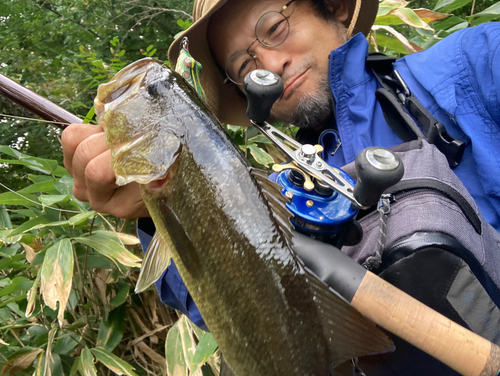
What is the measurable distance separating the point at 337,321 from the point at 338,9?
231cm

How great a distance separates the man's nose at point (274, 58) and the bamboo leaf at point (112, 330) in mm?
1853

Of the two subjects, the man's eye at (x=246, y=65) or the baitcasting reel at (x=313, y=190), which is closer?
the baitcasting reel at (x=313, y=190)

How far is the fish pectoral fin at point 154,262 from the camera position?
1.29m

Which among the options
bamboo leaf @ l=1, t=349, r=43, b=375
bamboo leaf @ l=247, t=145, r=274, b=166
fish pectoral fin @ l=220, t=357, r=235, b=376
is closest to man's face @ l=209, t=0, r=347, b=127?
bamboo leaf @ l=247, t=145, r=274, b=166

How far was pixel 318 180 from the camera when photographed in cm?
108

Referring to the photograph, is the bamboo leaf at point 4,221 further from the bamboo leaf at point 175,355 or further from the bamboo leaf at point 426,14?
the bamboo leaf at point 426,14

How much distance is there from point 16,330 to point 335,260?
7.53 feet

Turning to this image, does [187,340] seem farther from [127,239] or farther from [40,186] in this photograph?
[40,186]

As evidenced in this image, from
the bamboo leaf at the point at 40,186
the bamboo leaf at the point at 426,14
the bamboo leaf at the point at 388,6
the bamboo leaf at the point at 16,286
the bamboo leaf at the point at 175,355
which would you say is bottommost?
the bamboo leaf at the point at 175,355

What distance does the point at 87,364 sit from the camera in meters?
1.90

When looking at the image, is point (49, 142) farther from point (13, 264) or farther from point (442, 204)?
point (442, 204)

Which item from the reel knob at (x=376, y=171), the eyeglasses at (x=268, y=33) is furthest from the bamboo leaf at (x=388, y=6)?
the reel knob at (x=376, y=171)

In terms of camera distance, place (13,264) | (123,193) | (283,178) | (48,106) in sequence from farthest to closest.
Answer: (13,264), (48,106), (123,193), (283,178)

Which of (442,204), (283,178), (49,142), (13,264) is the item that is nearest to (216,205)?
(283,178)
